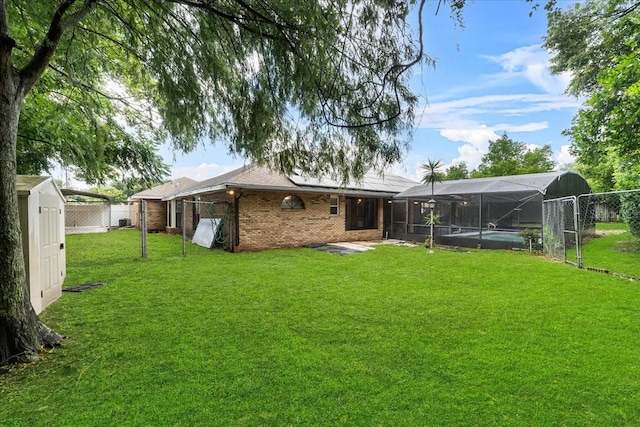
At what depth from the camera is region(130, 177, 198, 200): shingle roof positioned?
1926 cm

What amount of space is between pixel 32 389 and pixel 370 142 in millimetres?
4061

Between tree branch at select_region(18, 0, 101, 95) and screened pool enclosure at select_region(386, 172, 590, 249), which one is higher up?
tree branch at select_region(18, 0, 101, 95)

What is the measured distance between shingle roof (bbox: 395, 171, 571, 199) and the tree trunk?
13.1 meters

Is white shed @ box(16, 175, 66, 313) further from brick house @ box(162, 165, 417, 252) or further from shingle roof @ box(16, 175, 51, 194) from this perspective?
brick house @ box(162, 165, 417, 252)

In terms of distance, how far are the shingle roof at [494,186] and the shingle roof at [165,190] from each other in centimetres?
1380

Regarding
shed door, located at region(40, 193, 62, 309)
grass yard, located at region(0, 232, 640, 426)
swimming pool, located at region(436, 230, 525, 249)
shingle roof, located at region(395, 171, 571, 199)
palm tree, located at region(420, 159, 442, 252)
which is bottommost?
grass yard, located at region(0, 232, 640, 426)

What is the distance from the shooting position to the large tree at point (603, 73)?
716cm

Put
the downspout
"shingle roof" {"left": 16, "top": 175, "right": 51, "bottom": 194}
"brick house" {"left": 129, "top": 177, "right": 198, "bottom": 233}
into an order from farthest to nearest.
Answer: "brick house" {"left": 129, "top": 177, "right": 198, "bottom": 233} < the downspout < "shingle roof" {"left": 16, "top": 175, "right": 51, "bottom": 194}

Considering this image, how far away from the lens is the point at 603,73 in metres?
7.74

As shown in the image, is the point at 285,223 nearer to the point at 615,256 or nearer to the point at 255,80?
the point at 255,80

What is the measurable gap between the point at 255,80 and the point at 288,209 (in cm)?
777

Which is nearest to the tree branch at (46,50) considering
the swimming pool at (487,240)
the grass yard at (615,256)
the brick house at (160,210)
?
the grass yard at (615,256)

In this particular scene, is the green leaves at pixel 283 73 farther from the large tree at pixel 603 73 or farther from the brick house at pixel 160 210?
the brick house at pixel 160 210

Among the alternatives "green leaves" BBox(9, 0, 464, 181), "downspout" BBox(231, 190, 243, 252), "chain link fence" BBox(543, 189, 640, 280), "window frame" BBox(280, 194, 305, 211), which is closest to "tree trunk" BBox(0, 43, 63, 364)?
"green leaves" BBox(9, 0, 464, 181)
